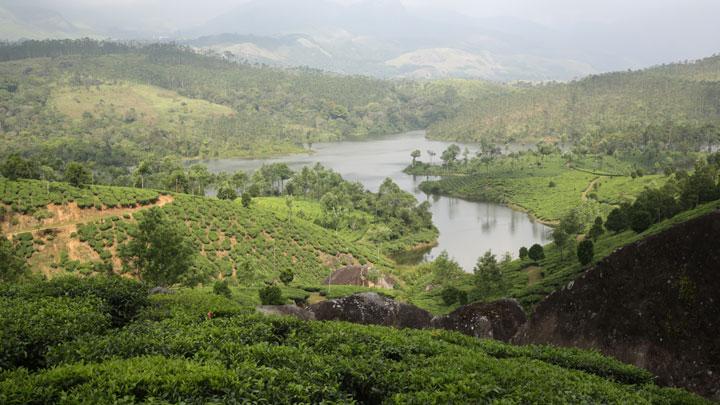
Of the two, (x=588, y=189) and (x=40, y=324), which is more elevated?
(x=40, y=324)

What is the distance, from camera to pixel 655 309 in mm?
19953

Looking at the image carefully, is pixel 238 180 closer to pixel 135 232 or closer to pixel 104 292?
pixel 135 232

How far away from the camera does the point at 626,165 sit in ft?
412

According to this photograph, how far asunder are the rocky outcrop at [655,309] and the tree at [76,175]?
162ft

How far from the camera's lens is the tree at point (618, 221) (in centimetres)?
5284

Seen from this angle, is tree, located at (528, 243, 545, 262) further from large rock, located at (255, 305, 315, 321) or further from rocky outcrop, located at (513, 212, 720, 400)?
large rock, located at (255, 305, 315, 321)

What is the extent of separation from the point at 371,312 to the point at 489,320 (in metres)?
6.26

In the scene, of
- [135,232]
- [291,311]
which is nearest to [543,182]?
[135,232]

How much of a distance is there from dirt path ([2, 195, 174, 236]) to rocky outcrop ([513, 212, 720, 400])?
42.7 metres

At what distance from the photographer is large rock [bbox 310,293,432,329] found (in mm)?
27562

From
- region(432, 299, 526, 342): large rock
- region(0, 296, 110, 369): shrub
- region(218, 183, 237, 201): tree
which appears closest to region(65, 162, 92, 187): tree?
region(218, 183, 237, 201): tree

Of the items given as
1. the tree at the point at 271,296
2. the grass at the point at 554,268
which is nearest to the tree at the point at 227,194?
the grass at the point at 554,268

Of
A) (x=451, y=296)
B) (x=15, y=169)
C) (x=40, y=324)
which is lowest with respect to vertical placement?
(x=451, y=296)

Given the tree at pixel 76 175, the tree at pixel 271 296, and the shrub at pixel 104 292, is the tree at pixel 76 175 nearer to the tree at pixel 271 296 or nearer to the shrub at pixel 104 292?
the tree at pixel 271 296
